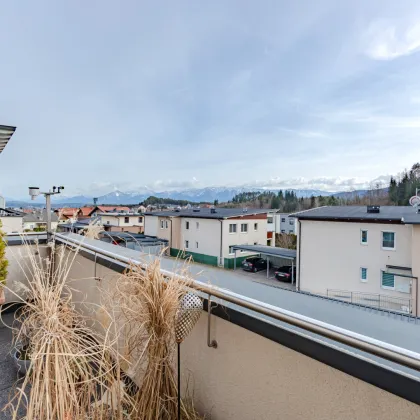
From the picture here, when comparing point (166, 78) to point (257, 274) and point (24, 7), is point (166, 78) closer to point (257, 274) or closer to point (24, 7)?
point (24, 7)

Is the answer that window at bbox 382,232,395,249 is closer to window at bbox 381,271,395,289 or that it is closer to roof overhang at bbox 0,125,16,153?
window at bbox 381,271,395,289

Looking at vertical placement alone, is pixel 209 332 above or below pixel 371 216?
below

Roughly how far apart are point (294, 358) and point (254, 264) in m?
16.8

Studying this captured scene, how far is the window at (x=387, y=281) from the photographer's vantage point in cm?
1098

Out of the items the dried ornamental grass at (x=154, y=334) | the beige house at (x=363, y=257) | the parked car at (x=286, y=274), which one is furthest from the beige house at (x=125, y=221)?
the dried ornamental grass at (x=154, y=334)

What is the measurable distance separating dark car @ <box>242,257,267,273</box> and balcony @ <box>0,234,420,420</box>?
16147 millimetres

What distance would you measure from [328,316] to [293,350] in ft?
0.53

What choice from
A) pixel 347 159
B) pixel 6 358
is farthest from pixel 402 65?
pixel 6 358

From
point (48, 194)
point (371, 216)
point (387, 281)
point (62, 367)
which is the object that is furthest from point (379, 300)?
point (62, 367)

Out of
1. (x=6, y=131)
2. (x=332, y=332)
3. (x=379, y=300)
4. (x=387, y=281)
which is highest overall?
(x=6, y=131)

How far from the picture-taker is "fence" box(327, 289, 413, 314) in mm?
10470

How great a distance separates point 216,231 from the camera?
1864 cm

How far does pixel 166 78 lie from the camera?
7.73 m

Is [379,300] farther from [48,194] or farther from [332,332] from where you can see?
[332,332]
